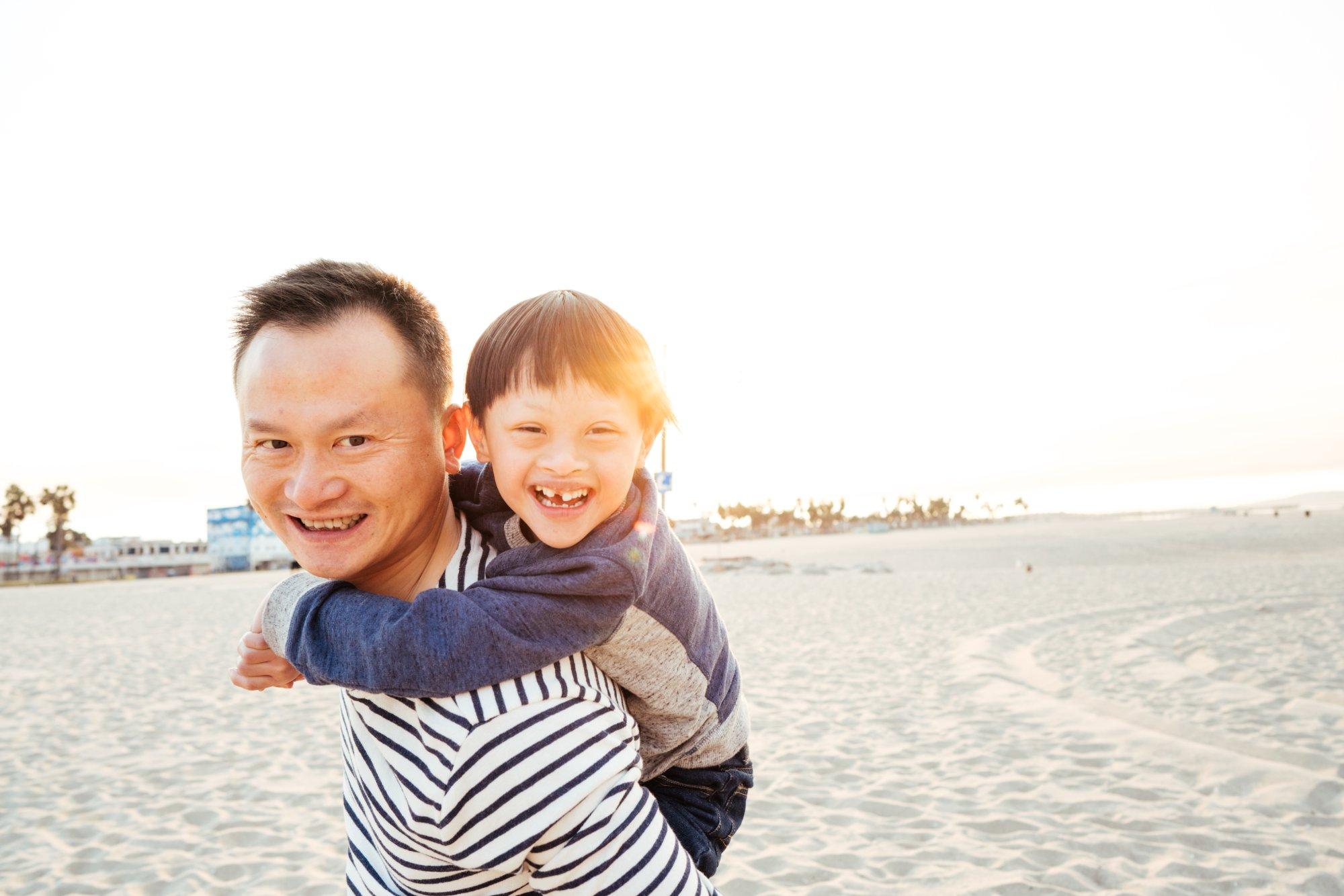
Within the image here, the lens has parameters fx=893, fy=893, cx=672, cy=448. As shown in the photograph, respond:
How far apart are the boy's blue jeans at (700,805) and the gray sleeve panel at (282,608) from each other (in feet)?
2.32

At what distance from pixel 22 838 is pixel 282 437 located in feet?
22.0

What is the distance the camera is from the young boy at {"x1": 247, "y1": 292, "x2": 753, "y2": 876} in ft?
4.00

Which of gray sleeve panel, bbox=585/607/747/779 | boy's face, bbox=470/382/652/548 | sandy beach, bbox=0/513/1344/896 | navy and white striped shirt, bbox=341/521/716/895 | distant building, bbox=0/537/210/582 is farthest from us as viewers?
distant building, bbox=0/537/210/582

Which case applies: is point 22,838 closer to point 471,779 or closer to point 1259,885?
point 471,779

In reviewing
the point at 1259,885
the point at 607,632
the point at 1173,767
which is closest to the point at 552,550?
the point at 607,632

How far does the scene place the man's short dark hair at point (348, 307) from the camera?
4.62 feet

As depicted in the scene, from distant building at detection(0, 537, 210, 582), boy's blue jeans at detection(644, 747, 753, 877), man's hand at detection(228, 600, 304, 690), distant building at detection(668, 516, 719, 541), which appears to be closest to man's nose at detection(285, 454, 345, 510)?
man's hand at detection(228, 600, 304, 690)

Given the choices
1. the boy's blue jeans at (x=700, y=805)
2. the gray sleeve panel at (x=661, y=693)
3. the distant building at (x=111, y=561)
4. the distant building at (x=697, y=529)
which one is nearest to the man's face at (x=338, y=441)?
the gray sleeve panel at (x=661, y=693)

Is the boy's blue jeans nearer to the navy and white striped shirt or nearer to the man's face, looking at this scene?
the navy and white striped shirt

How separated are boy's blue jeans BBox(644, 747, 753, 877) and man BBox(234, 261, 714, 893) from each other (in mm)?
361

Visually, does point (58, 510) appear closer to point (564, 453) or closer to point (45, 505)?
point (45, 505)

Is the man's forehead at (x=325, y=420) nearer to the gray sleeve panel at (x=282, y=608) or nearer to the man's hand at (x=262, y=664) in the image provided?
the gray sleeve panel at (x=282, y=608)

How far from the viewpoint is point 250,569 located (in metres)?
64.2

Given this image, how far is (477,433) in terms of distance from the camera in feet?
5.57
